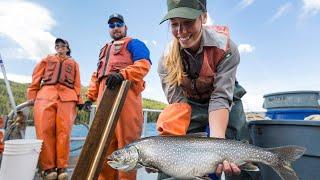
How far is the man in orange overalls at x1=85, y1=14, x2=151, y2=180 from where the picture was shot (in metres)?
4.04

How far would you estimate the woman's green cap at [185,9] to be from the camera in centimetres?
220

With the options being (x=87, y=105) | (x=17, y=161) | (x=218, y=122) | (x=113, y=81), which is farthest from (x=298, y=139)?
(x=87, y=105)

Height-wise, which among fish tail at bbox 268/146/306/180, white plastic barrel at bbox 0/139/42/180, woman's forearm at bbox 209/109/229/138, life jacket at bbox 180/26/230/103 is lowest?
white plastic barrel at bbox 0/139/42/180

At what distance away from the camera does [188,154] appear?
1.95m

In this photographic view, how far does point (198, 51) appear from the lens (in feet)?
7.98

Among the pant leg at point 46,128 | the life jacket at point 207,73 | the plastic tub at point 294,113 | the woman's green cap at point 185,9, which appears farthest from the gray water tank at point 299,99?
the pant leg at point 46,128

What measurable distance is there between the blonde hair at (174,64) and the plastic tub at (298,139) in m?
0.66

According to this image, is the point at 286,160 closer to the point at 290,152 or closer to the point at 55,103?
the point at 290,152

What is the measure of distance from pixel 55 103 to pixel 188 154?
3601 millimetres

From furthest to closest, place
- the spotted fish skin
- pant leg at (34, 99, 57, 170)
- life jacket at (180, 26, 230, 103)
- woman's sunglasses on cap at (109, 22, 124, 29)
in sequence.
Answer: pant leg at (34, 99, 57, 170) → woman's sunglasses on cap at (109, 22, 124, 29) → life jacket at (180, 26, 230, 103) → the spotted fish skin

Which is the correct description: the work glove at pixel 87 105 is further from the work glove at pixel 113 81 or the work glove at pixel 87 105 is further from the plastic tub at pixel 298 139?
the plastic tub at pixel 298 139

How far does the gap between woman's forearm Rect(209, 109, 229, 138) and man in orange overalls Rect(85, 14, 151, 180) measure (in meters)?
1.56

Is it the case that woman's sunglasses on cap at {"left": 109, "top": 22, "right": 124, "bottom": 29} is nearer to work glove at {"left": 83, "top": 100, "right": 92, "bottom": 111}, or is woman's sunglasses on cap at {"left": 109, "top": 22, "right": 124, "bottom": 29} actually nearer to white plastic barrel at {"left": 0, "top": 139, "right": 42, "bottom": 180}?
work glove at {"left": 83, "top": 100, "right": 92, "bottom": 111}

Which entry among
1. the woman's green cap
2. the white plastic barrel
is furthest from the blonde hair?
the white plastic barrel
